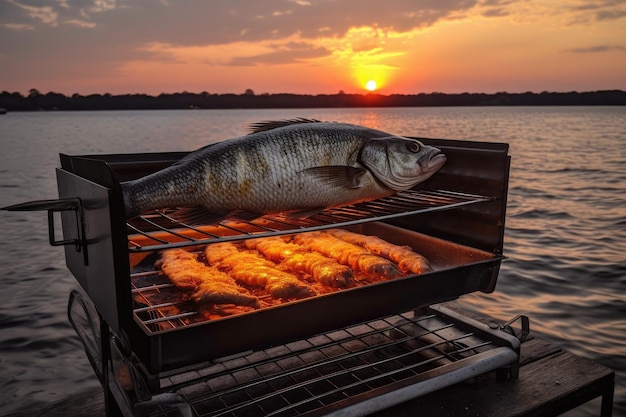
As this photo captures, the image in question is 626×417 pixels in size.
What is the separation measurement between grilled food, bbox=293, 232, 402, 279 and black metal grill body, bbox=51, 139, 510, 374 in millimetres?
436

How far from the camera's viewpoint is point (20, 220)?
14656 millimetres

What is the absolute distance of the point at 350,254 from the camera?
12.0 feet

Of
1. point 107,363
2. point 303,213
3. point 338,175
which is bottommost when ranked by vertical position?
point 107,363

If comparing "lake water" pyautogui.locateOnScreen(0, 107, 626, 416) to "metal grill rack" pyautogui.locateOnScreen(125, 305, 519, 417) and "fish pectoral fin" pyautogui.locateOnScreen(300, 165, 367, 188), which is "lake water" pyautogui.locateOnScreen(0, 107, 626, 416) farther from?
"metal grill rack" pyautogui.locateOnScreen(125, 305, 519, 417)

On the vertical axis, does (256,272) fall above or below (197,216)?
below

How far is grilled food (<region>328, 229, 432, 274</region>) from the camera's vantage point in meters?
3.46

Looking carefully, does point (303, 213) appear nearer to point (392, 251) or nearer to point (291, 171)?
point (291, 171)

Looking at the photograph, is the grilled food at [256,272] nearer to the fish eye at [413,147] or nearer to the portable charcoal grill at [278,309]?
the portable charcoal grill at [278,309]

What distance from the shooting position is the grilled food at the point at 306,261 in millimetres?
3238

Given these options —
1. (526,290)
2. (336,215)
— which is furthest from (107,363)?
(526,290)

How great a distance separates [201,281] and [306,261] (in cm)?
78

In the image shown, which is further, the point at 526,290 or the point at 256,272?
the point at 526,290

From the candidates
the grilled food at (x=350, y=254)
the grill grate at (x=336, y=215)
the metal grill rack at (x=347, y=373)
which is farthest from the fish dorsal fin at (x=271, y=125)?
the metal grill rack at (x=347, y=373)

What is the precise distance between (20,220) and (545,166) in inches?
908
